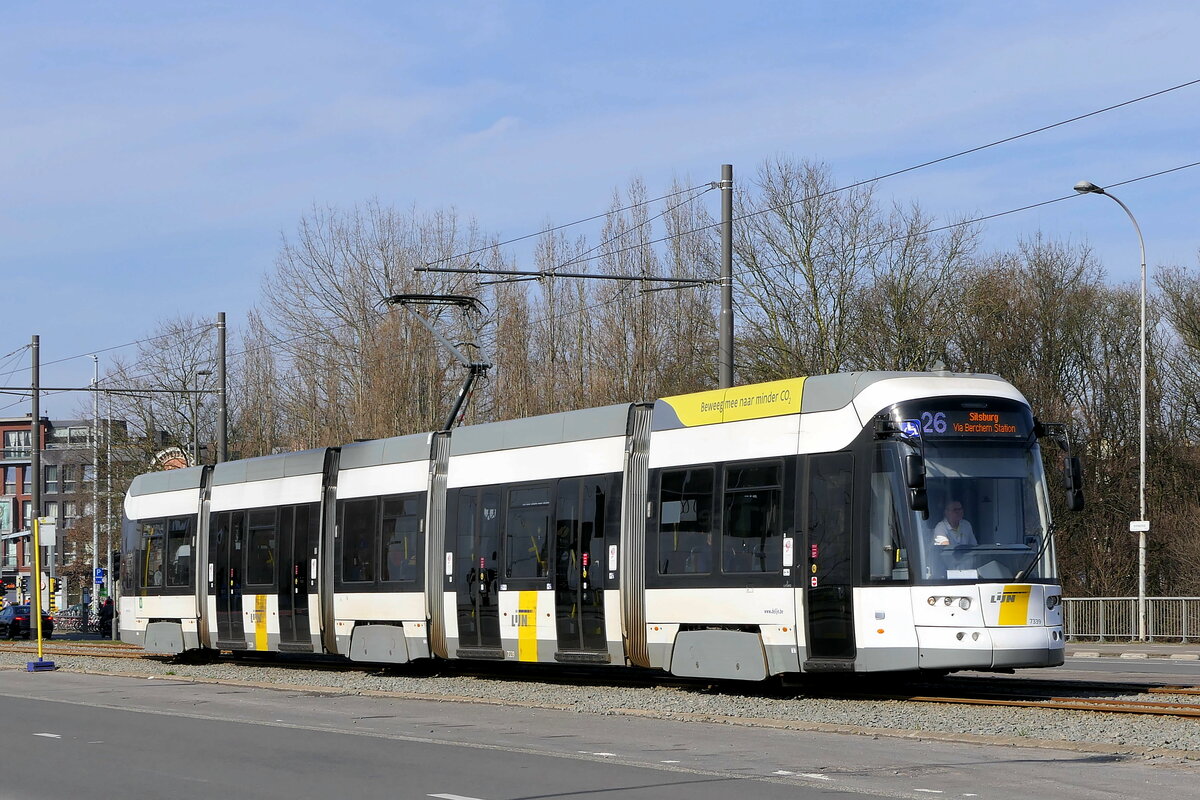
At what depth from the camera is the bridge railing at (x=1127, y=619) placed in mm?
35625

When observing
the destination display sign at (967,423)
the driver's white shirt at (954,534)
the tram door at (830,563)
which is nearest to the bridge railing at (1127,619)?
the destination display sign at (967,423)

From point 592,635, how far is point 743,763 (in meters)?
7.47

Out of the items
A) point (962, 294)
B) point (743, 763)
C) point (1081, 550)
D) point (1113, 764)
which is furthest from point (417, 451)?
point (1081, 550)

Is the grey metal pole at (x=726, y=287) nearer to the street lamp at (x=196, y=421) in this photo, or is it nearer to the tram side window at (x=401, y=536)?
the tram side window at (x=401, y=536)

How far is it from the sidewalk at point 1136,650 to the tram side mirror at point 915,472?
1507cm

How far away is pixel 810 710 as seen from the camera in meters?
16.0

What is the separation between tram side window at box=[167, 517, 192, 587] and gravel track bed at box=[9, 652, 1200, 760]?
475 centimetres

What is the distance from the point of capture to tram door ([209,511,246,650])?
27391 mm

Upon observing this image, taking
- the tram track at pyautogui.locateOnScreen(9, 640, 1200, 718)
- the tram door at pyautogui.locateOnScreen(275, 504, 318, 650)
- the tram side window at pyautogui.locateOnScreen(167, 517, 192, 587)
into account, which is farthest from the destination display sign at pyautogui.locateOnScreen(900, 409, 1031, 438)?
the tram side window at pyautogui.locateOnScreen(167, 517, 192, 587)

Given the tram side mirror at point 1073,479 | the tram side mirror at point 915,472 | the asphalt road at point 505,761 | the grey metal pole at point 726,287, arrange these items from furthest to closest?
the grey metal pole at point 726,287, the tram side mirror at point 1073,479, the tram side mirror at point 915,472, the asphalt road at point 505,761

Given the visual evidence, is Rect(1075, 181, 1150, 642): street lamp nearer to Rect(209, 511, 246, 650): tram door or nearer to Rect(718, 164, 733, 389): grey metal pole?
Rect(718, 164, 733, 389): grey metal pole

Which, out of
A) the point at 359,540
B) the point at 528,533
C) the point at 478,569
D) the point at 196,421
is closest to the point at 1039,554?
the point at 528,533

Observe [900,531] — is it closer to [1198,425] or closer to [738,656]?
[738,656]

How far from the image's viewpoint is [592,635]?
19594 millimetres
